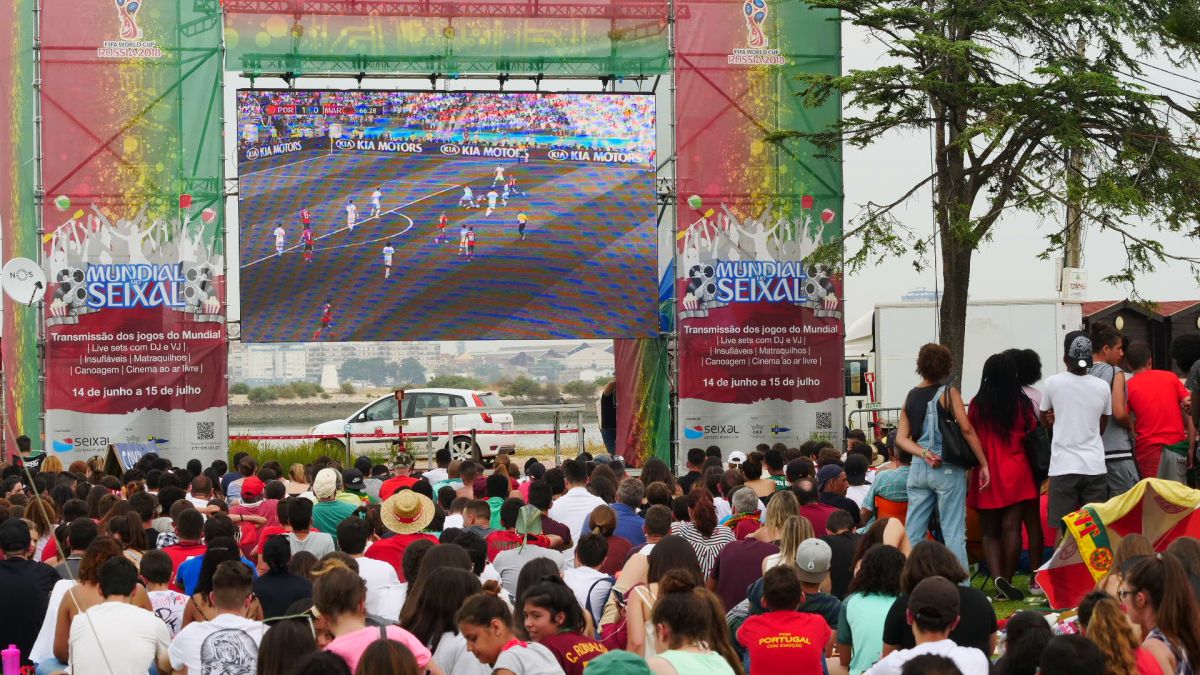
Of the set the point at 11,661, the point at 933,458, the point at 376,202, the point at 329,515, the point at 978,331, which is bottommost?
the point at 11,661

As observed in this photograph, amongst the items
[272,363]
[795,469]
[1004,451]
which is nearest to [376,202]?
[795,469]

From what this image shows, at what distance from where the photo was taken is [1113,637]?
5.19 metres

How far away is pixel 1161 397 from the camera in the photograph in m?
10.0

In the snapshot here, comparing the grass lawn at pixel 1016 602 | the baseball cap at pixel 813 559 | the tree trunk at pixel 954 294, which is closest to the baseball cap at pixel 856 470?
the grass lawn at pixel 1016 602

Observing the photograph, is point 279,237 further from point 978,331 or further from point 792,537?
point 792,537

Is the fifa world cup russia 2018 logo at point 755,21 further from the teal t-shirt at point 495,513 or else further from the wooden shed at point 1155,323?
the wooden shed at point 1155,323

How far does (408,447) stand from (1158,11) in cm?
1245

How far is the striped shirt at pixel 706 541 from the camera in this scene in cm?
859

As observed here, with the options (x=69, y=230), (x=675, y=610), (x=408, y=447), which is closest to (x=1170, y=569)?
(x=675, y=610)

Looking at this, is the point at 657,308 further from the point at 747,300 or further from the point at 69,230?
the point at 69,230

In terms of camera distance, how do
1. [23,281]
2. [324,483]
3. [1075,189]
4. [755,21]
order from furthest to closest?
1. [755,21]
2. [1075,189]
3. [23,281]
4. [324,483]

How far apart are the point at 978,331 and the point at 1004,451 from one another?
17.2 metres

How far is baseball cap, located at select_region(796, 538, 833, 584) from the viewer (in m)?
7.15

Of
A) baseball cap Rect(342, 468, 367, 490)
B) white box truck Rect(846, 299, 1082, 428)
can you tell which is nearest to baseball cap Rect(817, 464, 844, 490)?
baseball cap Rect(342, 468, 367, 490)
